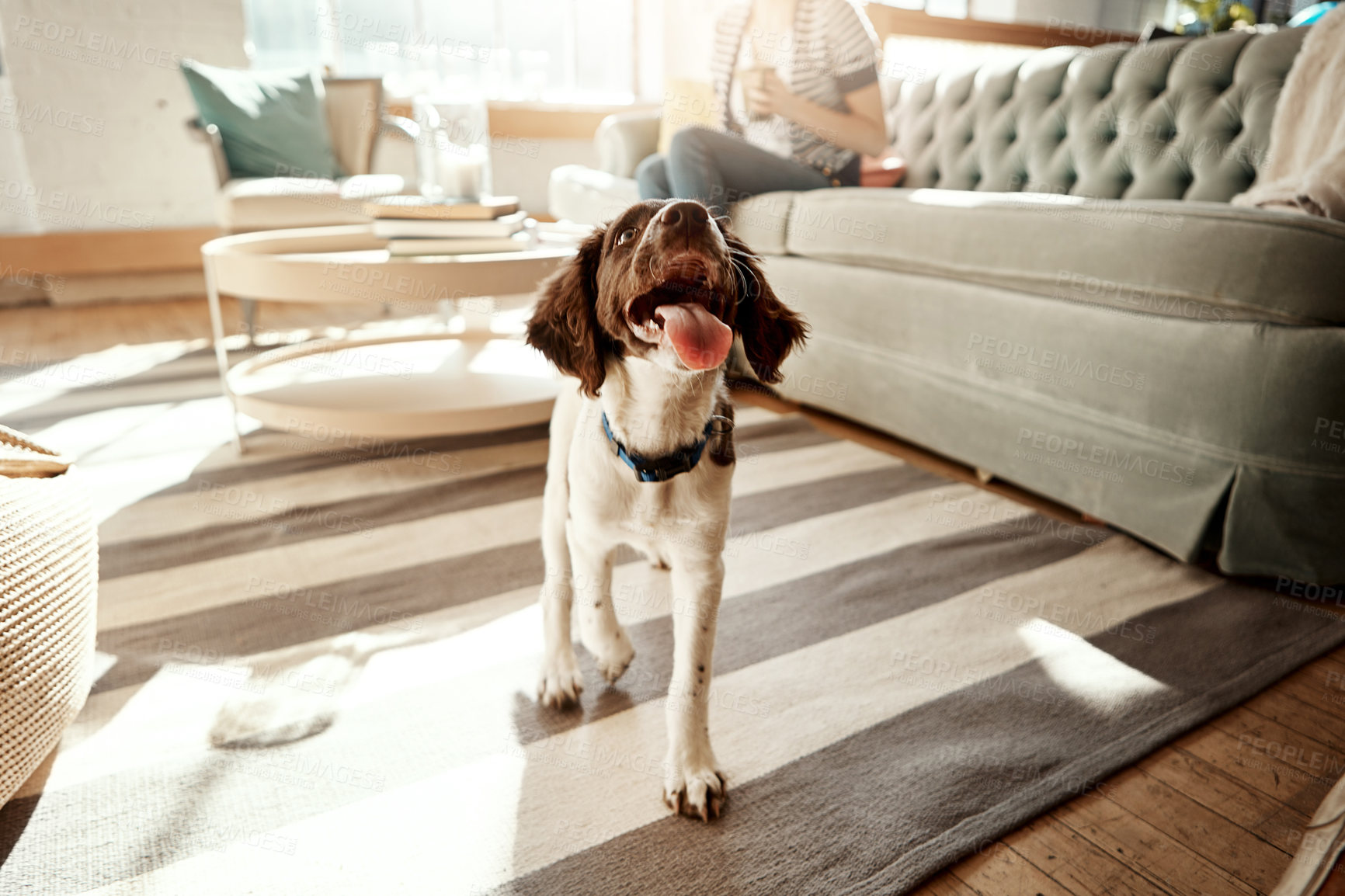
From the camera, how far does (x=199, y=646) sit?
137 centimetres

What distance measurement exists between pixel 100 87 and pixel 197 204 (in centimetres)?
72

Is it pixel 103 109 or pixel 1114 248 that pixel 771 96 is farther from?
pixel 103 109

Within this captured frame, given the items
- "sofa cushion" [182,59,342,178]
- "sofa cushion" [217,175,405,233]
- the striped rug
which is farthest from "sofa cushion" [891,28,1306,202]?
"sofa cushion" [182,59,342,178]

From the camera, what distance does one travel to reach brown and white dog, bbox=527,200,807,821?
0.92 metres

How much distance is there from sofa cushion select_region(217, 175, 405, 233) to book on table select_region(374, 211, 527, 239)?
5.01 feet

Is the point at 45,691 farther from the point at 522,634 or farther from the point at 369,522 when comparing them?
the point at 369,522

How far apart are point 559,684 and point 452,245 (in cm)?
137

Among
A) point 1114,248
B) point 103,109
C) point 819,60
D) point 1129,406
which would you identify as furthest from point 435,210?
point 103,109

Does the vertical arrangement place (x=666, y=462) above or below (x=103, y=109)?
below

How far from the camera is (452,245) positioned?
2.12 metres

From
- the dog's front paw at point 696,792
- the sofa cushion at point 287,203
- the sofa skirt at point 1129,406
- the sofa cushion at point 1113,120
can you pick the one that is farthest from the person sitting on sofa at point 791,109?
the dog's front paw at point 696,792

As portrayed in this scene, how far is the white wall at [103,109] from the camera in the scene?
162 inches

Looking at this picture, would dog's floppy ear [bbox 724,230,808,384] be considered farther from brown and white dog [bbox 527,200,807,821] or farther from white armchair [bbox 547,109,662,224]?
white armchair [bbox 547,109,662,224]

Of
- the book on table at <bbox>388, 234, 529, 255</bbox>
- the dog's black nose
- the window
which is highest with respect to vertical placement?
the window
